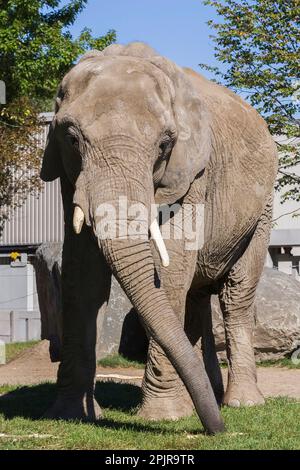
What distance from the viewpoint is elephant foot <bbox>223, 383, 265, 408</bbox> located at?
27.6 ft

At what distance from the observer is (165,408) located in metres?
7.06

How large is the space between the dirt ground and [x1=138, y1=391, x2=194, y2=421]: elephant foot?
2731mm

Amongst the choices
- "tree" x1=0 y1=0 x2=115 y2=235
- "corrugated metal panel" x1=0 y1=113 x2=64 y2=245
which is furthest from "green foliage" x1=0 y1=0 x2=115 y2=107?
"corrugated metal panel" x1=0 y1=113 x2=64 y2=245

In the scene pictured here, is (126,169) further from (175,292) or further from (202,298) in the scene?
(202,298)

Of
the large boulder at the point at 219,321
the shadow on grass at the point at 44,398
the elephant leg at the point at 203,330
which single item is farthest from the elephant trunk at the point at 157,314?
the large boulder at the point at 219,321

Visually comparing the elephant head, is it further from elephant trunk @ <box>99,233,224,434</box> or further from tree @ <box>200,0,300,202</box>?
tree @ <box>200,0,300,202</box>

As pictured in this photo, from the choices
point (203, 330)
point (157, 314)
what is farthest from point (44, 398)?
point (157, 314)

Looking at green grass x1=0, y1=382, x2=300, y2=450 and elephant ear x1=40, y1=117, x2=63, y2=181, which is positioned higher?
elephant ear x1=40, y1=117, x2=63, y2=181

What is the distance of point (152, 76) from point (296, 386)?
5.20 metres

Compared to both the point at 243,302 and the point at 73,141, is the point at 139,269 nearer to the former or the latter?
the point at 73,141

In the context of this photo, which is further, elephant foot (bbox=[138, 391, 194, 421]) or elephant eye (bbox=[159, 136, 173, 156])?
elephant foot (bbox=[138, 391, 194, 421])

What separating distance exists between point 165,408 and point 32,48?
15167 mm

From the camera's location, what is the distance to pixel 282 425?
272 inches

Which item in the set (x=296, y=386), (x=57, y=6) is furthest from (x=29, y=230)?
(x=296, y=386)
